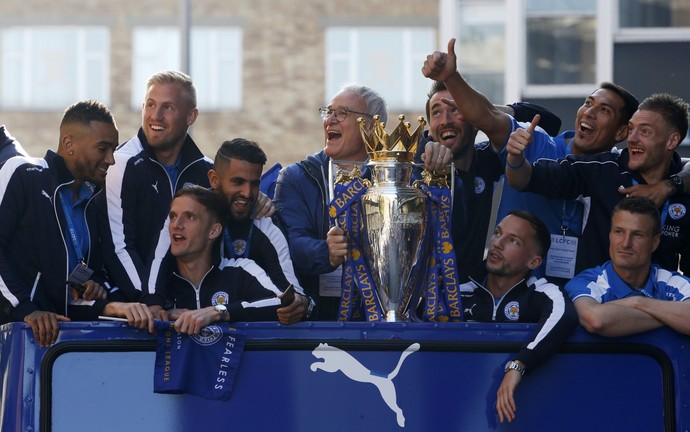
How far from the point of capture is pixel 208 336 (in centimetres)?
456

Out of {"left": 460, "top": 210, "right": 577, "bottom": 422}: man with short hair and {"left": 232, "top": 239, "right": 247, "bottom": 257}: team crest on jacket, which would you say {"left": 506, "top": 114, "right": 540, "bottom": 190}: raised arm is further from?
{"left": 232, "top": 239, "right": 247, "bottom": 257}: team crest on jacket

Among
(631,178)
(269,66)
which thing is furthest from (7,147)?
(269,66)

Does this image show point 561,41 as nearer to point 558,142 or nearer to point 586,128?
point 558,142

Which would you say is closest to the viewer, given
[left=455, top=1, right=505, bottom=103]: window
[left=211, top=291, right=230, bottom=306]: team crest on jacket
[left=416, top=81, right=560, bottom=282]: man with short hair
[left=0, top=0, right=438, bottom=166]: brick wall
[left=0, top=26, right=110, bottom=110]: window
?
[left=211, top=291, right=230, bottom=306]: team crest on jacket

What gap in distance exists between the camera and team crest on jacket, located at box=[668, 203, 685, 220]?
5262 mm

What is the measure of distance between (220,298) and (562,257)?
1.40 metres

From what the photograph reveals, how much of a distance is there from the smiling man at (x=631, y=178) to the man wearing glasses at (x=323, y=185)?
782 millimetres

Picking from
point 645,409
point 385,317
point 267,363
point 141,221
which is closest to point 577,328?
point 645,409

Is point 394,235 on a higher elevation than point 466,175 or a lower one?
lower

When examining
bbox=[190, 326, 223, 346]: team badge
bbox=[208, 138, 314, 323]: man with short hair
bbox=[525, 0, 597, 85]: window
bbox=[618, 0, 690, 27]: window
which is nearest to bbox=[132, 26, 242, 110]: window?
bbox=[525, 0, 597, 85]: window

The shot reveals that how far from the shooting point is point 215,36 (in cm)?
2467

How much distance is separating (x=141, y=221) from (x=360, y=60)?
763 inches

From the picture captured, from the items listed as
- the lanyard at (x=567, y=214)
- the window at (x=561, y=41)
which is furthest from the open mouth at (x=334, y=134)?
the window at (x=561, y=41)

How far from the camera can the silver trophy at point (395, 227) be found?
4871mm
